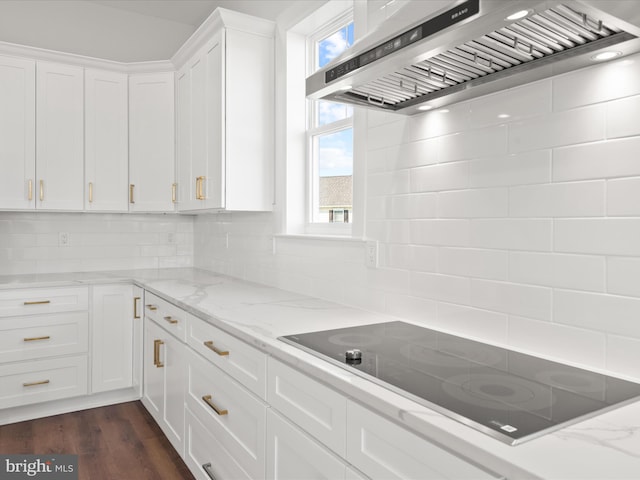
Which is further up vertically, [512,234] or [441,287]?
[512,234]

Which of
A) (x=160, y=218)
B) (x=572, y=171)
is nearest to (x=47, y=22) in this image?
(x=160, y=218)

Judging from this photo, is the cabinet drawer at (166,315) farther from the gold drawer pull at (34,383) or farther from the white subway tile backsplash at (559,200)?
the white subway tile backsplash at (559,200)

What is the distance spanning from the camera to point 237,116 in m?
2.79

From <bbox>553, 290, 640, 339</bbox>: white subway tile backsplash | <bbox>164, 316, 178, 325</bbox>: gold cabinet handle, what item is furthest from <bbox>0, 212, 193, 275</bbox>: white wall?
<bbox>553, 290, 640, 339</bbox>: white subway tile backsplash

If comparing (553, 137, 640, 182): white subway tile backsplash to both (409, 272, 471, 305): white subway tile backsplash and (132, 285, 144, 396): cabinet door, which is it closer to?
(409, 272, 471, 305): white subway tile backsplash

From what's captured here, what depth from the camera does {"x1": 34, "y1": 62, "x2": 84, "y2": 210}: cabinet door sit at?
130 inches

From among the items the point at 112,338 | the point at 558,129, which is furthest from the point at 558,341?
the point at 112,338

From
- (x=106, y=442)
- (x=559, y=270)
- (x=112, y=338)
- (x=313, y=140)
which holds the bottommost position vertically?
(x=106, y=442)

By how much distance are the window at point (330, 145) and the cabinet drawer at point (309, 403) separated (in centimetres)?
117

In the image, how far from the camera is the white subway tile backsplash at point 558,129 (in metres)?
1.29

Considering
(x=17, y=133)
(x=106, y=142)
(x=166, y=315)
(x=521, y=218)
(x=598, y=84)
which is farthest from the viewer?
(x=106, y=142)

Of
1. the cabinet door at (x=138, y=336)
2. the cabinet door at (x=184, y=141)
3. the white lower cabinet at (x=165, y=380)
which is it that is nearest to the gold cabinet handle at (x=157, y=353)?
the white lower cabinet at (x=165, y=380)

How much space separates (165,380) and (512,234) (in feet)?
6.66

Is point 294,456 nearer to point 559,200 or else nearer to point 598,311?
point 598,311
